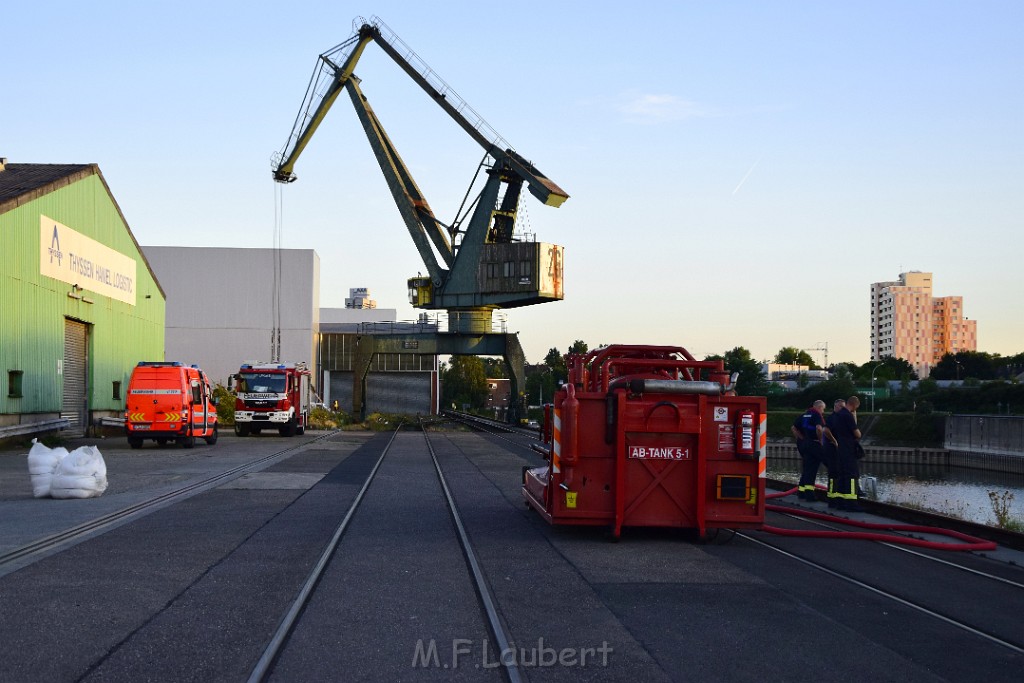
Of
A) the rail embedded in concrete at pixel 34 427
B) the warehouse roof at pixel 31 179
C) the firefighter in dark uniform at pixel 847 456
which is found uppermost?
the warehouse roof at pixel 31 179

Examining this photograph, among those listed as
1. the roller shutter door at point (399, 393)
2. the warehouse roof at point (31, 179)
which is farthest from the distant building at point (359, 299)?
the warehouse roof at point (31, 179)

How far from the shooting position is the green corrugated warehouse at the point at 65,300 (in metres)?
31.1

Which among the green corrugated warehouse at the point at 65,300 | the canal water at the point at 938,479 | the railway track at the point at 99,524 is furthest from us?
the canal water at the point at 938,479

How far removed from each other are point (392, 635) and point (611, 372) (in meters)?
7.67

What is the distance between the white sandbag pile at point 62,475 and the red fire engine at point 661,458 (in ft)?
27.8

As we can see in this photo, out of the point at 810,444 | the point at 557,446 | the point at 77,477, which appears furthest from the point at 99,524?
the point at 810,444

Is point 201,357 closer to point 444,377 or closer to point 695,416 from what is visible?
point 695,416

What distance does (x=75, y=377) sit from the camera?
37219mm

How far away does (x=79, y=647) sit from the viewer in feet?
22.2

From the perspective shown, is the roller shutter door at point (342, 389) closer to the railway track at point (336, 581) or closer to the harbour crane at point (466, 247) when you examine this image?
the harbour crane at point (466, 247)

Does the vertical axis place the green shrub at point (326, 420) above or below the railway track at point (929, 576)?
below

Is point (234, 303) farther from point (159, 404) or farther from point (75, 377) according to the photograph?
point (159, 404)

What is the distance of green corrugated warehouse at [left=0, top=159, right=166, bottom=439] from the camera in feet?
102
